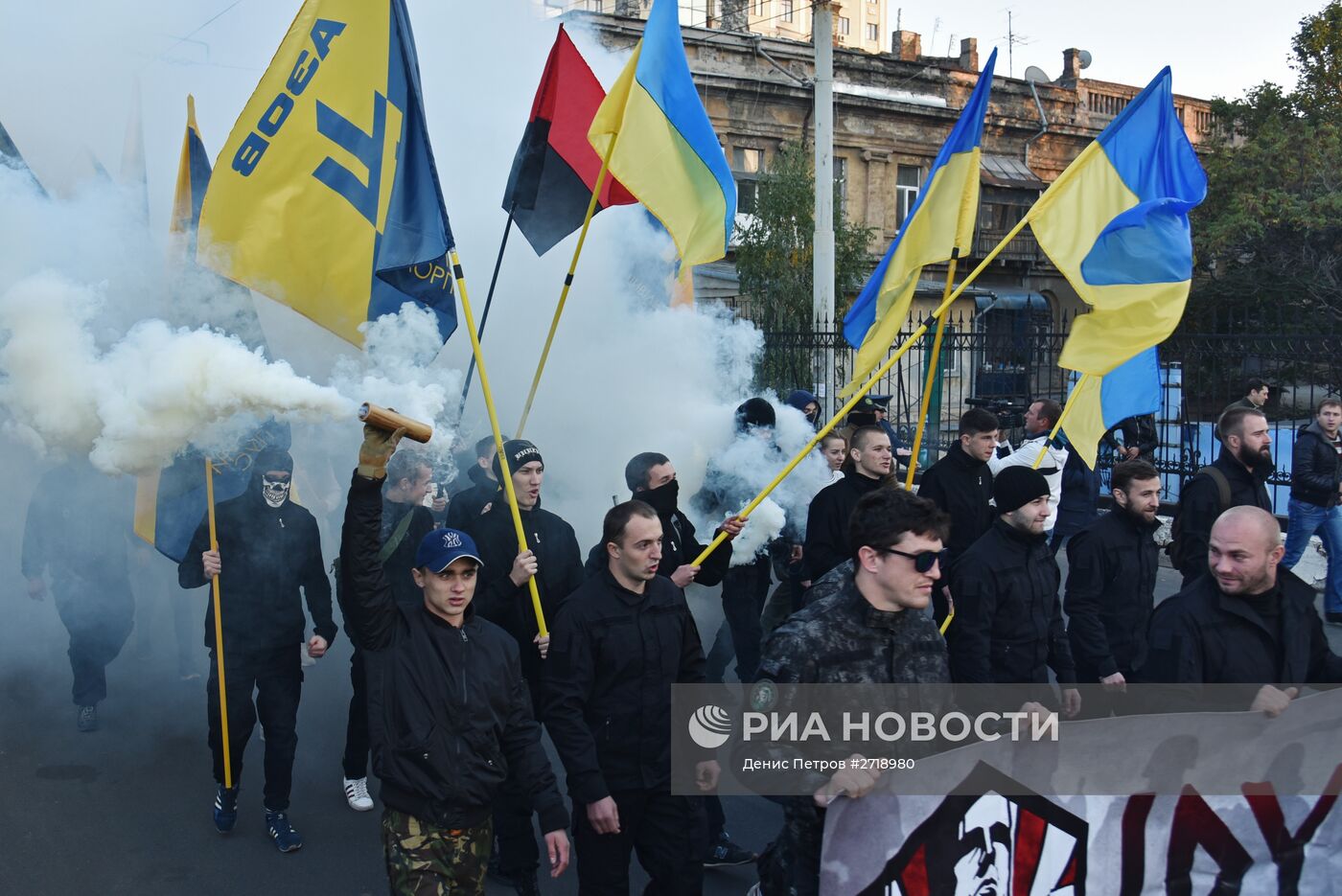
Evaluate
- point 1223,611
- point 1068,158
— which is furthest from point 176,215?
point 1068,158

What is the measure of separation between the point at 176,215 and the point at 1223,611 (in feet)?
14.6

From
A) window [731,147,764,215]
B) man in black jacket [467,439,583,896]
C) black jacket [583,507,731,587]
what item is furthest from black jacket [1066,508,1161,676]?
window [731,147,764,215]

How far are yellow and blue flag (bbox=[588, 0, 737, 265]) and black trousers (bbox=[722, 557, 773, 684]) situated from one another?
181 cm

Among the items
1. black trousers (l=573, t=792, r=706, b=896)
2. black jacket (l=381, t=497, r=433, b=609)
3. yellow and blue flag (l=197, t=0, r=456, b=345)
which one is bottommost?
black trousers (l=573, t=792, r=706, b=896)

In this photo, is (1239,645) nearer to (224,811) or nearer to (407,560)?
(407,560)

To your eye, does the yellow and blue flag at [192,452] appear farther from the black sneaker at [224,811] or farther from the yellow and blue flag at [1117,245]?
the yellow and blue flag at [1117,245]

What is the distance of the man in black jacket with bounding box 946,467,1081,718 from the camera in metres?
4.67

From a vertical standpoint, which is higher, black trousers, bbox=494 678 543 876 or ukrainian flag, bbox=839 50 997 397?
ukrainian flag, bbox=839 50 997 397

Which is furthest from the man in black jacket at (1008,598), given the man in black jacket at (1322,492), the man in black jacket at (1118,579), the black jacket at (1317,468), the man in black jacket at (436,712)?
the black jacket at (1317,468)

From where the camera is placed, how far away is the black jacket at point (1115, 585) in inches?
207

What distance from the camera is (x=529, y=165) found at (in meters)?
6.39

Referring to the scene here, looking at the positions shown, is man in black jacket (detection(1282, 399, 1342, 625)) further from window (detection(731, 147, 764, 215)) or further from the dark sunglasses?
window (detection(731, 147, 764, 215))

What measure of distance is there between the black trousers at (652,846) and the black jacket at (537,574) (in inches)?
44.8

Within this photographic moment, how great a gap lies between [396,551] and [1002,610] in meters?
2.73
